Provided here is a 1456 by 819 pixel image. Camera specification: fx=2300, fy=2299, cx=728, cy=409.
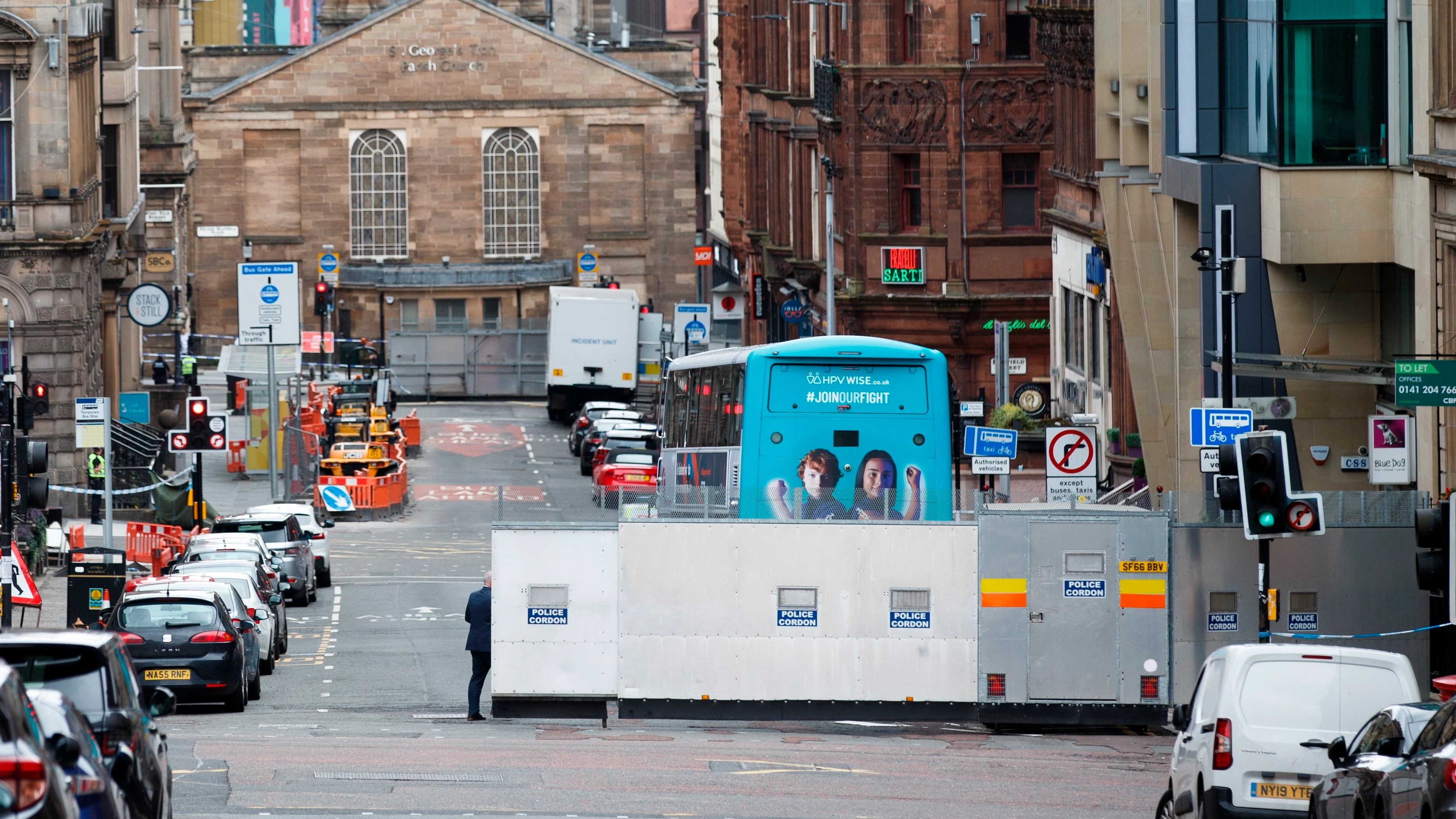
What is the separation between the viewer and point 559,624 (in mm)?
22547

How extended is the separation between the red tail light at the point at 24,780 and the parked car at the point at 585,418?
55700 millimetres

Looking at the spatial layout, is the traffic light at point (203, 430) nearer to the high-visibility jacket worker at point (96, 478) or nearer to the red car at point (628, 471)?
the high-visibility jacket worker at point (96, 478)

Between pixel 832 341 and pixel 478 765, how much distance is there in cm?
993

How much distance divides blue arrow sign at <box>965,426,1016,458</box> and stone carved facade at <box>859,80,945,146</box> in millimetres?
19501

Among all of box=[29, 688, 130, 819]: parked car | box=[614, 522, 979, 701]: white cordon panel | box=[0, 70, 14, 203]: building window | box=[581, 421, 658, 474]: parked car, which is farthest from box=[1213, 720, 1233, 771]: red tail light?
box=[581, 421, 658, 474]: parked car

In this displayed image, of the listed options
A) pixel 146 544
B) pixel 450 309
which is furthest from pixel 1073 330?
pixel 450 309

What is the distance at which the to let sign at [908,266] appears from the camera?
5144 cm

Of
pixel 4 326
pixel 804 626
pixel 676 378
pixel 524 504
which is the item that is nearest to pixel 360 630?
pixel 676 378

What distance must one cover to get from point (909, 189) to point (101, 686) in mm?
41159

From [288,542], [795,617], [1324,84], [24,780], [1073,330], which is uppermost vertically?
[1324,84]

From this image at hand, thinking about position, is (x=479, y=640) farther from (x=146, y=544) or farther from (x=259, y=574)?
(x=146, y=544)

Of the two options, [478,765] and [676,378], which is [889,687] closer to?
[478,765]

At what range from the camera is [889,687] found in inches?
888

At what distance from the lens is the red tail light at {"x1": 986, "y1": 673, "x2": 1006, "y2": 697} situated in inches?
882
